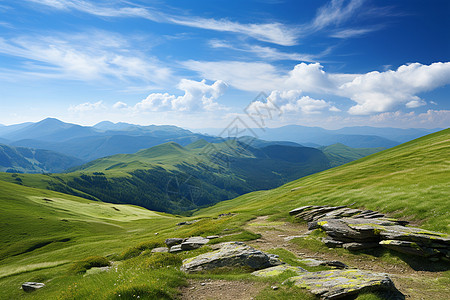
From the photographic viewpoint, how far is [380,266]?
1806cm

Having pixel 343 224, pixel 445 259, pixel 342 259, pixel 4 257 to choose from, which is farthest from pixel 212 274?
pixel 4 257

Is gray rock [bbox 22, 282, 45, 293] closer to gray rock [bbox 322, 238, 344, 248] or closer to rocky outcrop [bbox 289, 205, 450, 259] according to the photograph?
gray rock [bbox 322, 238, 344, 248]

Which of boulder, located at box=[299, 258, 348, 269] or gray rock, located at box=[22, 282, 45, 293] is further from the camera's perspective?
gray rock, located at box=[22, 282, 45, 293]

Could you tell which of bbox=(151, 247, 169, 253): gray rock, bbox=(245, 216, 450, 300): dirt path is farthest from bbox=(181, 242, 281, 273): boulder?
bbox=(151, 247, 169, 253): gray rock

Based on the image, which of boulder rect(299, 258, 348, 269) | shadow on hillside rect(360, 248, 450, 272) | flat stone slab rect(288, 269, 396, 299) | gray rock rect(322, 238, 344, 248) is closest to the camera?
flat stone slab rect(288, 269, 396, 299)

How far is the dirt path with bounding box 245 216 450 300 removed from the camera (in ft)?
A: 42.4

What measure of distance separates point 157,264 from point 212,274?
5422 millimetres

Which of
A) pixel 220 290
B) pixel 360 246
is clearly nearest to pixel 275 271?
pixel 220 290

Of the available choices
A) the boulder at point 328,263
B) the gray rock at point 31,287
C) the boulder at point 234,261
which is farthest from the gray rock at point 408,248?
the gray rock at point 31,287

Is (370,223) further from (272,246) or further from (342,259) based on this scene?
(272,246)

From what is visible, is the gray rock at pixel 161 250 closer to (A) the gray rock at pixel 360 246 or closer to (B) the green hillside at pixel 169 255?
(B) the green hillside at pixel 169 255

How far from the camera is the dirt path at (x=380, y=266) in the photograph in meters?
12.9

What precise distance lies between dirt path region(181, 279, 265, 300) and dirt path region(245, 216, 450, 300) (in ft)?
29.9

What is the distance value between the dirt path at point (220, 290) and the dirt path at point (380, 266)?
9104 millimetres
